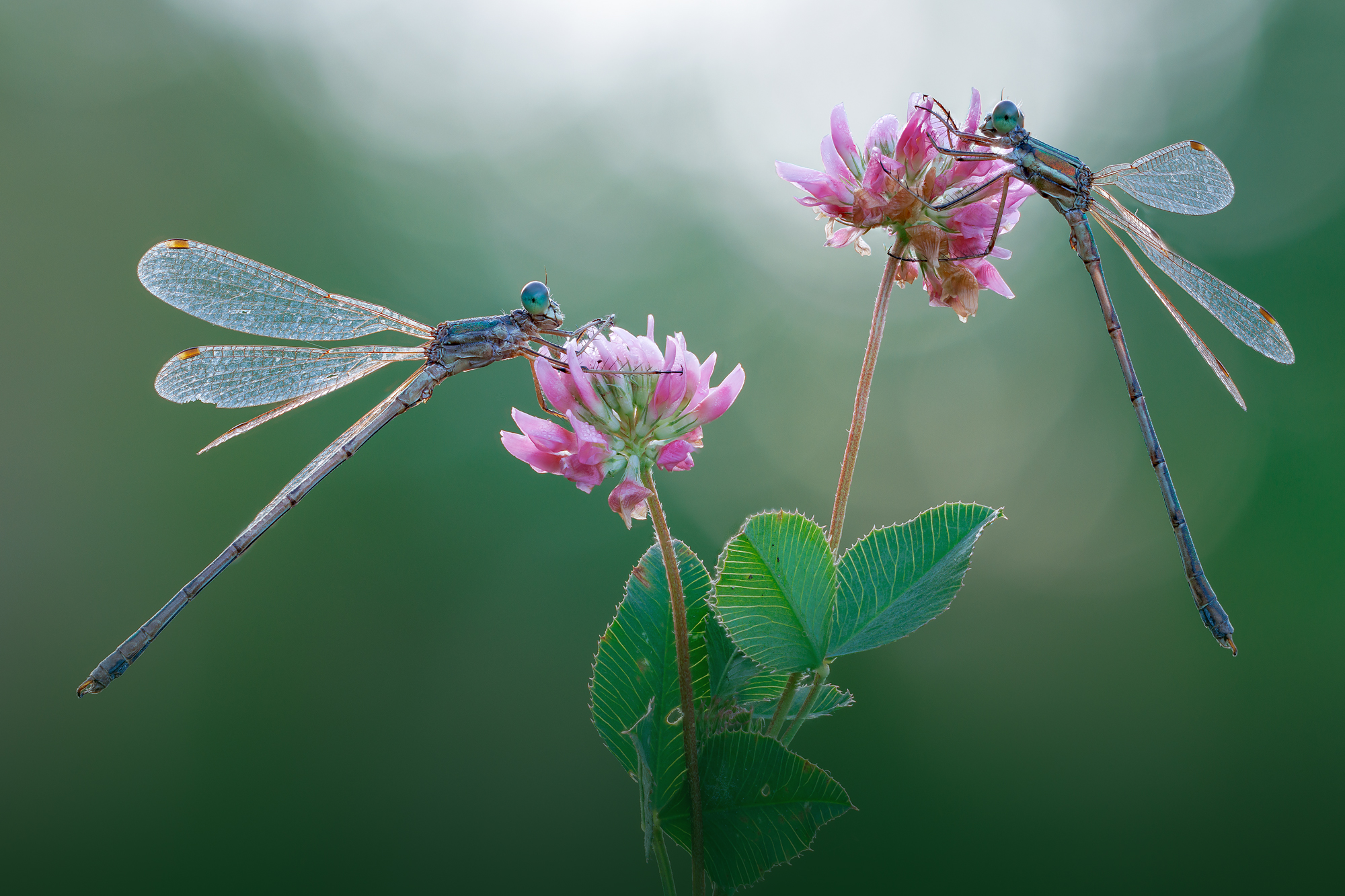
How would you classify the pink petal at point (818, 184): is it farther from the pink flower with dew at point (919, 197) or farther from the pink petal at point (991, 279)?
the pink petal at point (991, 279)

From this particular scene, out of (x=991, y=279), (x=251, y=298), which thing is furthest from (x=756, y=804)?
(x=251, y=298)

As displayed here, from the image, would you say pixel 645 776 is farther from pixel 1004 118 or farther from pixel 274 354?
pixel 274 354

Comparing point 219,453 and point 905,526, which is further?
point 219,453

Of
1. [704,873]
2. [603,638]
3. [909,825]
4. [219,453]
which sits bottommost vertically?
[909,825]

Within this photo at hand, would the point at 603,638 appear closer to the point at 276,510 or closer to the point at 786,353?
the point at 276,510

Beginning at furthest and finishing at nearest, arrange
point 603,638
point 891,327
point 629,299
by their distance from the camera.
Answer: point 629,299
point 891,327
point 603,638

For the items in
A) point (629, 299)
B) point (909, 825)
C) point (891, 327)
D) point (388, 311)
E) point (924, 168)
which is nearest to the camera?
point (924, 168)

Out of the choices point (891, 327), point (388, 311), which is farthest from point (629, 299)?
point (388, 311)

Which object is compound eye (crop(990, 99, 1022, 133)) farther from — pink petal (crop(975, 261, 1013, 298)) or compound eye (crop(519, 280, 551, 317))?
compound eye (crop(519, 280, 551, 317))
